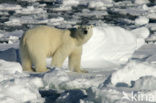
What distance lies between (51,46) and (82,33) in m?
0.48

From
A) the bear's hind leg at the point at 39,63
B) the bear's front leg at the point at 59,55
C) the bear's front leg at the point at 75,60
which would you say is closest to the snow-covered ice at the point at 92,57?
the bear's front leg at the point at 75,60

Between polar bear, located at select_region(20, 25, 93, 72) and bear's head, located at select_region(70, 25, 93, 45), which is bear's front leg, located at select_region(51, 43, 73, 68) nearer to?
polar bear, located at select_region(20, 25, 93, 72)

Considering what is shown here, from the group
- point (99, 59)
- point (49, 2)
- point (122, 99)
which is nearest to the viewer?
point (122, 99)

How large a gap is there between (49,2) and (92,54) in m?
10.8

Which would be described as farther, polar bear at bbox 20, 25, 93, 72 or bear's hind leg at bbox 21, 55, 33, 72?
bear's hind leg at bbox 21, 55, 33, 72

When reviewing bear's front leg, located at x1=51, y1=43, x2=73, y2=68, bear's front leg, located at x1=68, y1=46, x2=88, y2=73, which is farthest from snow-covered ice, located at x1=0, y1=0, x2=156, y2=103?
bear's front leg, located at x1=51, y1=43, x2=73, y2=68

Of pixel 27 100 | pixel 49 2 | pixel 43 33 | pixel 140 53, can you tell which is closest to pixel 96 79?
pixel 27 100

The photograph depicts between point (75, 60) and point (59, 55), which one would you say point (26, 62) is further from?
point (75, 60)

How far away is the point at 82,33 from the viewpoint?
5645 millimetres

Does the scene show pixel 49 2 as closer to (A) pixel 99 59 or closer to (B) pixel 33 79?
(A) pixel 99 59

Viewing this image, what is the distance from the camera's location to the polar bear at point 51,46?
548 cm

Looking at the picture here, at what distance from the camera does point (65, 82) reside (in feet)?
→ 13.4

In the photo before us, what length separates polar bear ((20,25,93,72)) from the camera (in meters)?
5.48

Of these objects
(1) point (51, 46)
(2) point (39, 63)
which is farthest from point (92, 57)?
(2) point (39, 63)
